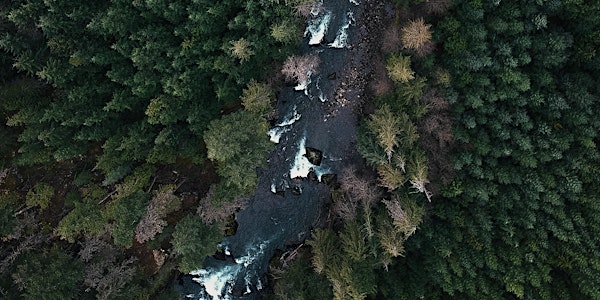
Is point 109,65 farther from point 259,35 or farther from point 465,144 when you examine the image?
point 465,144

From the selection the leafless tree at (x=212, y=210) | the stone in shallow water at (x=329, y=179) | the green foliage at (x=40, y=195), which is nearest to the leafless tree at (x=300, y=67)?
the stone in shallow water at (x=329, y=179)

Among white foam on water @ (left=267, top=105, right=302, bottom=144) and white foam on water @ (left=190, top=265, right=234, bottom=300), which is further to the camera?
white foam on water @ (left=190, top=265, right=234, bottom=300)

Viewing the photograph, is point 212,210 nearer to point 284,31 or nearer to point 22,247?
point 284,31

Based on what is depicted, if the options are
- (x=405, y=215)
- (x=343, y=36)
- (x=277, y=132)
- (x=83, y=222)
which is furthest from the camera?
(x=277, y=132)

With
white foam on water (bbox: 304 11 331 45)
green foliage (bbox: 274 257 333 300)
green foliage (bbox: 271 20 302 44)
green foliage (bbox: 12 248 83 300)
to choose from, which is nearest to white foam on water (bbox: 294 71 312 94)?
white foam on water (bbox: 304 11 331 45)

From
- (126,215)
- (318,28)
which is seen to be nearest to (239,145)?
(126,215)

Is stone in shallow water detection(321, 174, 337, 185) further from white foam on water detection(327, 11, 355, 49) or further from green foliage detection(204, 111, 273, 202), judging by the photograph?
white foam on water detection(327, 11, 355, 49)
